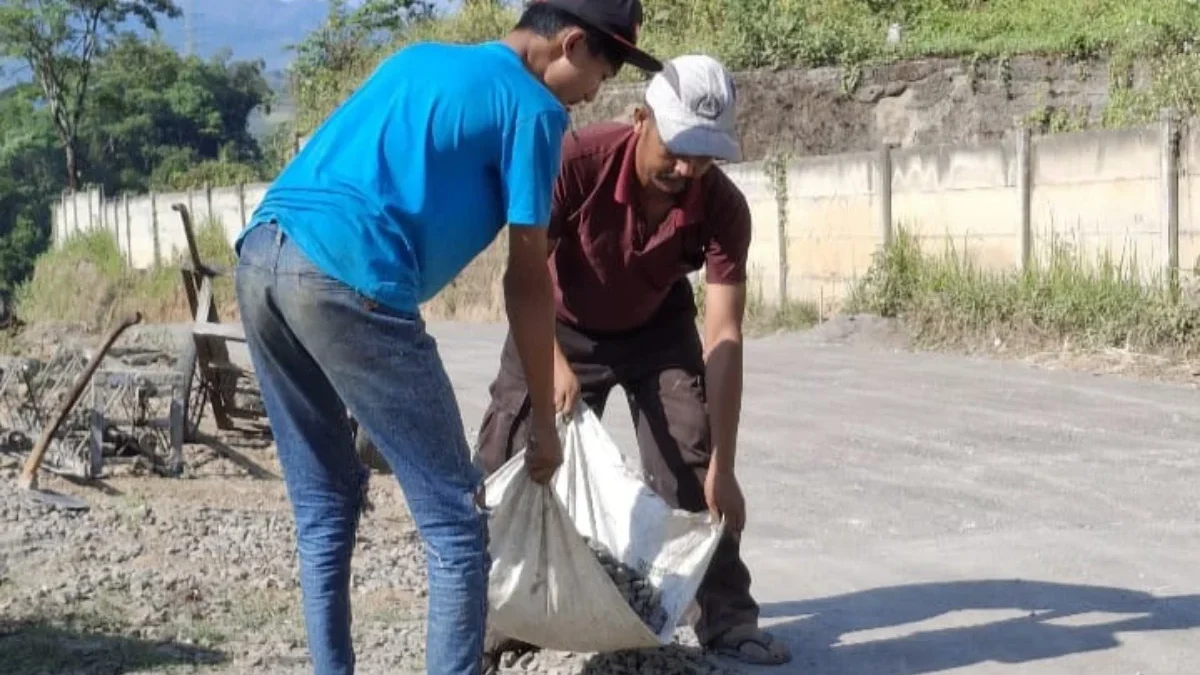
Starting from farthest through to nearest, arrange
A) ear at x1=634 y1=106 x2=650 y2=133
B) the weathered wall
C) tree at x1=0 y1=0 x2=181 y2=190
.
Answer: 1. tree at x1=0 y1=0 x2=181 y2=190
2. the weathered wall
3. ear at x1=634 y1=106 x2=650 y2=133

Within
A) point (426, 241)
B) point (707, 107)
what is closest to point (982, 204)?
point (707, 107)

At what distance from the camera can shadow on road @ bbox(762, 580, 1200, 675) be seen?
17.1 ft

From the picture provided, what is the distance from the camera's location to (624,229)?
5008mm

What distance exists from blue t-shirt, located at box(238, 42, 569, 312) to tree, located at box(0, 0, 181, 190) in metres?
46.9

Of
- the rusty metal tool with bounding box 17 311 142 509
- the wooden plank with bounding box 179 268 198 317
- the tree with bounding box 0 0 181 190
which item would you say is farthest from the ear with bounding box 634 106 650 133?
the tree with bounding box 0 0 181 190

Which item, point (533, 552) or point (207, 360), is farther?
point (207, 360)

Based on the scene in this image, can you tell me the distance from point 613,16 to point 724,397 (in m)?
1.48

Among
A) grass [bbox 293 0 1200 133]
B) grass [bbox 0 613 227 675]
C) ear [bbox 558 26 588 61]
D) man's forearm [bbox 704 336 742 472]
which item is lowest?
grass [bbox 0 613 227 675]

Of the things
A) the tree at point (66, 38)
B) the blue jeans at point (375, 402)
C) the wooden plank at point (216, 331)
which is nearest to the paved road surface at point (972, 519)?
the blue jeans at point (375, 402)

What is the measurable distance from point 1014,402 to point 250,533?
Result: 5.91m

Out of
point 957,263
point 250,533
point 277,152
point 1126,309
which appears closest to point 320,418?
point 250,533

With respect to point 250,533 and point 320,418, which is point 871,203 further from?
point 320,418

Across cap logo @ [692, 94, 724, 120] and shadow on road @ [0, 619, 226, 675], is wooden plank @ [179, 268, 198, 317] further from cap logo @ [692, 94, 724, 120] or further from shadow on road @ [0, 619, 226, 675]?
cap logo @ [692, 94, 724, 120]

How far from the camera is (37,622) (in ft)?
18.6
